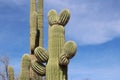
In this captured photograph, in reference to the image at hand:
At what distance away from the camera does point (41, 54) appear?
8.32 metres

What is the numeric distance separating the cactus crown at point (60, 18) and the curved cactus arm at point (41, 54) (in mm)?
735

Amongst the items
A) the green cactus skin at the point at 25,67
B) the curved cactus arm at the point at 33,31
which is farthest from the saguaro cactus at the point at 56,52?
the curved cactus arm at the point at 33,31

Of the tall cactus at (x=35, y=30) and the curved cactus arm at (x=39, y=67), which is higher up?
the tall cactus at (x=35, y=30)

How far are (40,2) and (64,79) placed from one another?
6.49 metres

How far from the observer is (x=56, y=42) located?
27.3 feet

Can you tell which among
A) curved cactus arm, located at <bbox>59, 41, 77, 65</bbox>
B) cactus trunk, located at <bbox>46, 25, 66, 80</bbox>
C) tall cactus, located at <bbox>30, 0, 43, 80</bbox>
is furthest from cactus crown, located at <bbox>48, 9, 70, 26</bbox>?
tall cactus, located at <bbox>30, 0, 43, 80</bbox>

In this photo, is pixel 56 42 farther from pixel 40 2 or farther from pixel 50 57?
pixel 40 2

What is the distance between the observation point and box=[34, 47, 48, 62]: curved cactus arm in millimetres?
8297

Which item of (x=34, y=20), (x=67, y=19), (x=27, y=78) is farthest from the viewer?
(x=34, y=20)

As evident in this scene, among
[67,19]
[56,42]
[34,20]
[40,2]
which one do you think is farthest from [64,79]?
[40,2]

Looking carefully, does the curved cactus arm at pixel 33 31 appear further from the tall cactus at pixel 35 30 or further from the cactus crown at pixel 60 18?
the cactus crown at pixel 60 18

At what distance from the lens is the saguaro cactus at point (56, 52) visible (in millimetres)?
8047

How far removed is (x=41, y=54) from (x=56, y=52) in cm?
37

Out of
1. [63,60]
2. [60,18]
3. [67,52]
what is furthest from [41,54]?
[60,18]
